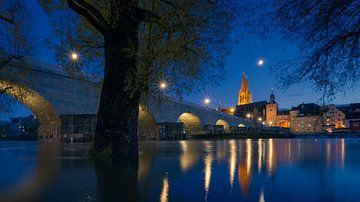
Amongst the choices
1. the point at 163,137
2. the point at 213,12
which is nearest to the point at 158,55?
the point at 213,12

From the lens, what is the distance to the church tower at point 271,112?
471 ft

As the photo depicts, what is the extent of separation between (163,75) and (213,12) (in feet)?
8.89

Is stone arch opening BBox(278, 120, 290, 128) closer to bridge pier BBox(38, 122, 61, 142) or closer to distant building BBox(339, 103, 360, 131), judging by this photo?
distant building BBox(339, 103, 360, 131)

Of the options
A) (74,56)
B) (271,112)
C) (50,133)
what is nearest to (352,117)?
(271,112)

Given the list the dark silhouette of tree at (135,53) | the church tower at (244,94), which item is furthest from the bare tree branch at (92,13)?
the church tower at (244,94)

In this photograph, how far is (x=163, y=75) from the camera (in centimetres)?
1109

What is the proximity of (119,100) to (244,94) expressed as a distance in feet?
524

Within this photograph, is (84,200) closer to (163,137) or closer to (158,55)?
(158,55)

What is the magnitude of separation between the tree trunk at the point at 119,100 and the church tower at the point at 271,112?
457 ft

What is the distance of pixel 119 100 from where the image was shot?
10547mm

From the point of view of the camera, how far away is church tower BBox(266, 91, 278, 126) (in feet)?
471

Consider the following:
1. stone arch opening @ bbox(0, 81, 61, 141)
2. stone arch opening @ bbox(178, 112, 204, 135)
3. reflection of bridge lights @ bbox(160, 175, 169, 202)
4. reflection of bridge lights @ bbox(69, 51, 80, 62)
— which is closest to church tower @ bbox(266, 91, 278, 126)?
stone arch opening @ bbox(178, 112, 204, 135)

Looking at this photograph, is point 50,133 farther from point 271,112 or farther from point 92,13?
point 271,112

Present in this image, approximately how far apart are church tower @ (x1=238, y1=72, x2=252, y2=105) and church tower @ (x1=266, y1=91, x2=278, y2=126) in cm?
2013
